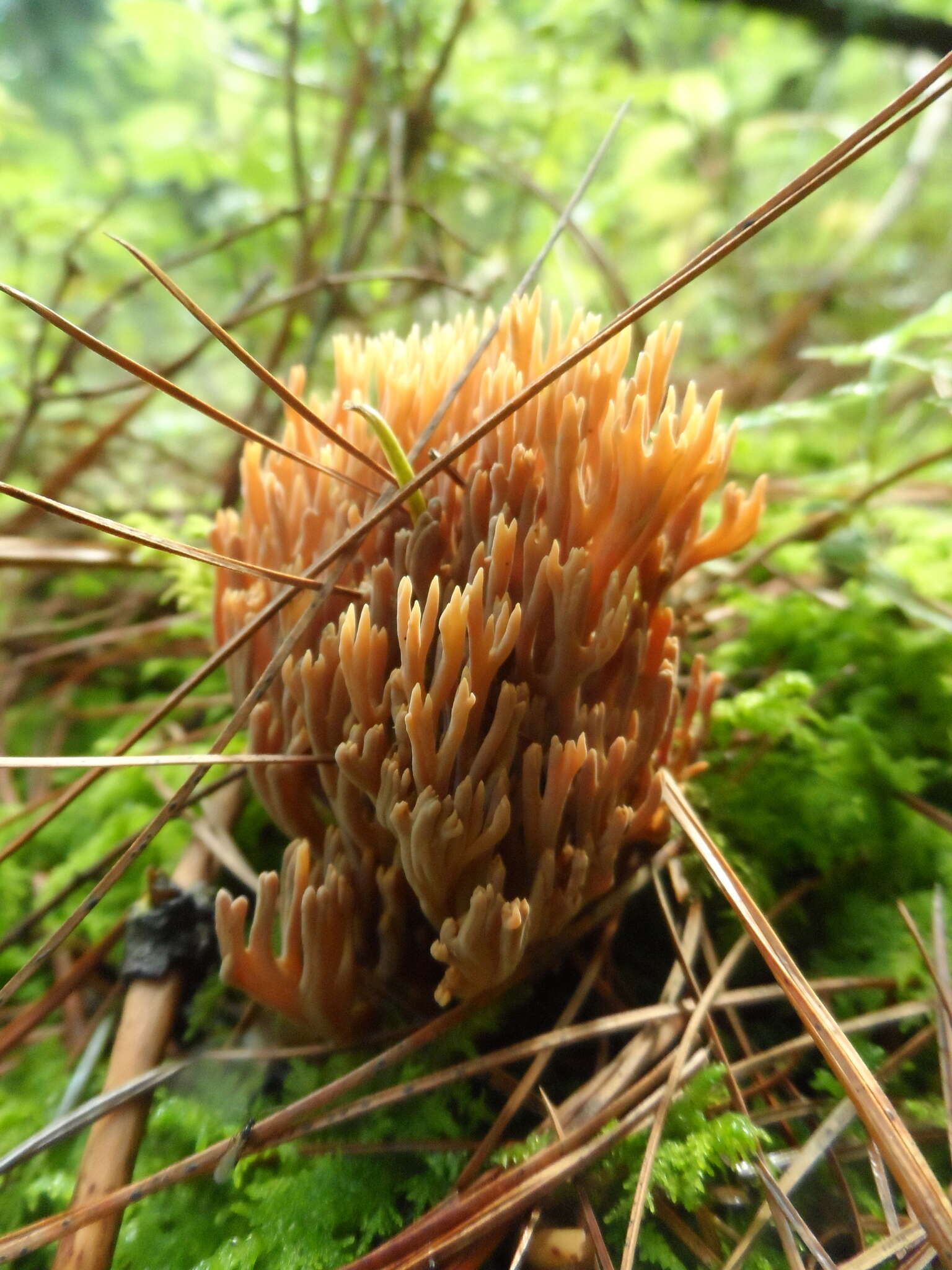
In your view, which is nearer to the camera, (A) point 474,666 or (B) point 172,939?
(A) point 474,666

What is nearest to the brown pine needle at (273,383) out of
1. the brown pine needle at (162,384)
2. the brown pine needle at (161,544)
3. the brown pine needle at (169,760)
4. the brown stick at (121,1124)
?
the brown pine needle at (162,384)

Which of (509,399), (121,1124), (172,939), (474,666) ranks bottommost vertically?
(121,1124)

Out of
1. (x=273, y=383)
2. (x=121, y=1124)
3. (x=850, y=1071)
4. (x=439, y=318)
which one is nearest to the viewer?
(x=850, y=1071)

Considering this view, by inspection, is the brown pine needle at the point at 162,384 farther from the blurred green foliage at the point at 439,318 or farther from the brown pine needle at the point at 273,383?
the blurred green foliage at the point at 439,318

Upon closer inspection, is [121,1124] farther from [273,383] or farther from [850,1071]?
[273,383]

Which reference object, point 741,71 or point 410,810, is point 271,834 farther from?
point 741,71

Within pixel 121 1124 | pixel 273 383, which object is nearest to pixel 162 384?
pixel 273 383

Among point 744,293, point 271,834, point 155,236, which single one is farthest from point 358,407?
point 744,293

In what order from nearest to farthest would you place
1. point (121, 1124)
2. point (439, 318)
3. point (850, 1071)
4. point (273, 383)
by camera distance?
point (850, 1071) < point (121, 1124) < point (273, 383) < point (439, 318)
